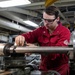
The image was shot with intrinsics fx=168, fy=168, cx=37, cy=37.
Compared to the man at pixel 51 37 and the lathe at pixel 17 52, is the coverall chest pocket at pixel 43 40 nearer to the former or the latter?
the man at pixel 51 37

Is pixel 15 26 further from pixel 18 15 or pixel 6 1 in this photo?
pixel 6 1

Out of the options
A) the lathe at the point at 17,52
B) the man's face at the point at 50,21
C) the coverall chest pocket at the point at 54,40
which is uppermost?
the man's face at the point at 50,21

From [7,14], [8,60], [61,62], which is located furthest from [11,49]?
[7,14]

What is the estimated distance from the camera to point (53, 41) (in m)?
1.86

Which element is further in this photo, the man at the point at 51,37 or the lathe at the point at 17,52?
the man at the point at 51,37

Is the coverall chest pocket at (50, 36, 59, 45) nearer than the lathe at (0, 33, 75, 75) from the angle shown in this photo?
No

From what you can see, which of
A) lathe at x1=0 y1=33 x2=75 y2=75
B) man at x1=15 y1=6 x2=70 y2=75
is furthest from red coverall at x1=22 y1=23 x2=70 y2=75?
lathe at x1=0 y1=33 x2=75 y2=75

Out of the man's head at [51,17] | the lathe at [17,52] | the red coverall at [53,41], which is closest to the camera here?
the lathe at [17,52]

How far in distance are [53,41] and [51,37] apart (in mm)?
70

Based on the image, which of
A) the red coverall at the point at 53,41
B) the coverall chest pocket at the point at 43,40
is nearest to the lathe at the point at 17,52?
the red coverall at the point at 53,41

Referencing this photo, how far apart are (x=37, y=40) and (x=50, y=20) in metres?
0.30

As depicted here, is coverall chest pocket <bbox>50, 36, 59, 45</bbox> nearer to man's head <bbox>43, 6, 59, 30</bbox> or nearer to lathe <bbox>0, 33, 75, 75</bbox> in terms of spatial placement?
man's head <bbox>43, 6, 59, 30</bbox>

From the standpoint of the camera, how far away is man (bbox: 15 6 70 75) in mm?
1800

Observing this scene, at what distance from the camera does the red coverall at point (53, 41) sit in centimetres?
179
